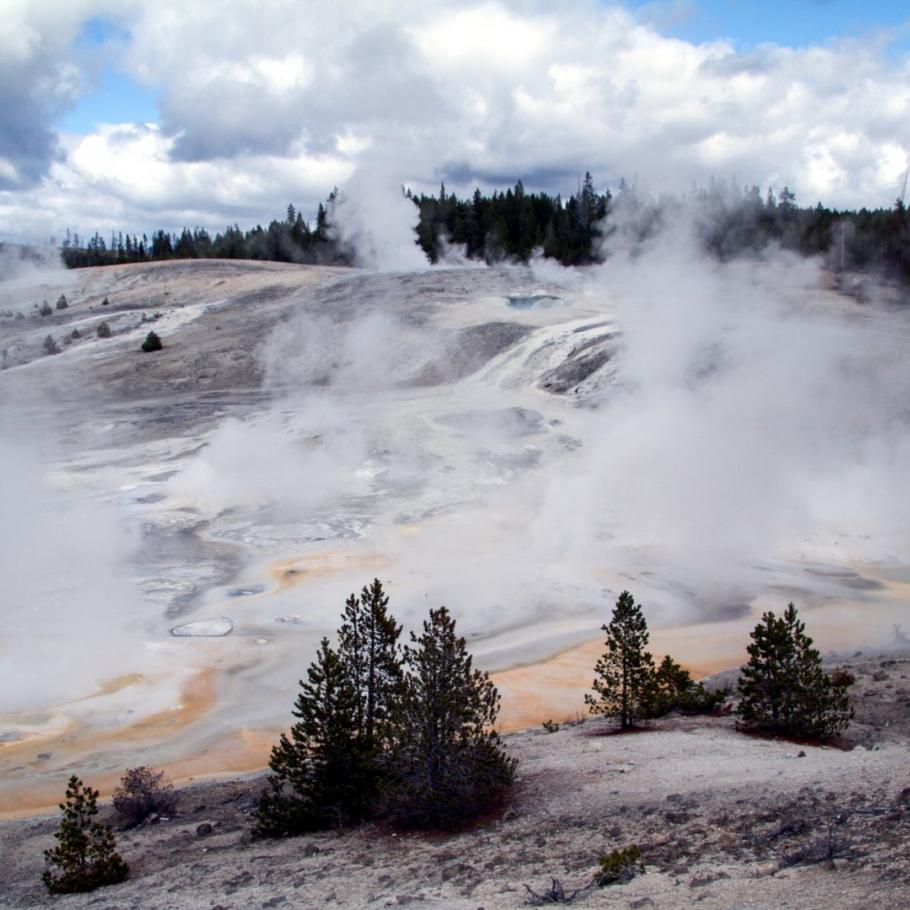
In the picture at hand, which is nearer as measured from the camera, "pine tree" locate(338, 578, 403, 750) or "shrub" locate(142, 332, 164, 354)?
"pine tree" locate(338, 578, 403, 750)

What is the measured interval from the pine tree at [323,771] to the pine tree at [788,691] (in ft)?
16.2

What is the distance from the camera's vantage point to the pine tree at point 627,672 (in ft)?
41.3

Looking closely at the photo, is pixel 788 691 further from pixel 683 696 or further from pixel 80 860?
pixel 80 860

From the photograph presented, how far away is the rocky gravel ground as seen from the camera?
24.4 ft

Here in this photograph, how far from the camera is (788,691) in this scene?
39.5ft

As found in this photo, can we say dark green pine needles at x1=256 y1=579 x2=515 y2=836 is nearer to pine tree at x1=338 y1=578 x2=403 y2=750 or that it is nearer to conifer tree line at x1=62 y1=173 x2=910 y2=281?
pine tree at x1=338 y1=578 x2=403 y2=750

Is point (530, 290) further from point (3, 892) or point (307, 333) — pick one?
point (3, 892)

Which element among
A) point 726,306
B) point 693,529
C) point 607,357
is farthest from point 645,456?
point 726,306

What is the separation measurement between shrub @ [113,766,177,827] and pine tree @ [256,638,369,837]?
1.46 meters

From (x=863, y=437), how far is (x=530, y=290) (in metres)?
23.8

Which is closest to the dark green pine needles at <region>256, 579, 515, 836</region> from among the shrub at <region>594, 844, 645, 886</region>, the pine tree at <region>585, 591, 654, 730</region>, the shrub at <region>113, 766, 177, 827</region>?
the shrub at <region>113, 766, 177, 827</region>

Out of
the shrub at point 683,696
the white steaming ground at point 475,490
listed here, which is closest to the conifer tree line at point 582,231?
the white steaming ground at point 475,490

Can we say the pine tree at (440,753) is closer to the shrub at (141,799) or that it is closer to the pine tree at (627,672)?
the pine tree at (627,672)

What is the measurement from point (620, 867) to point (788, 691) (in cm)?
503
